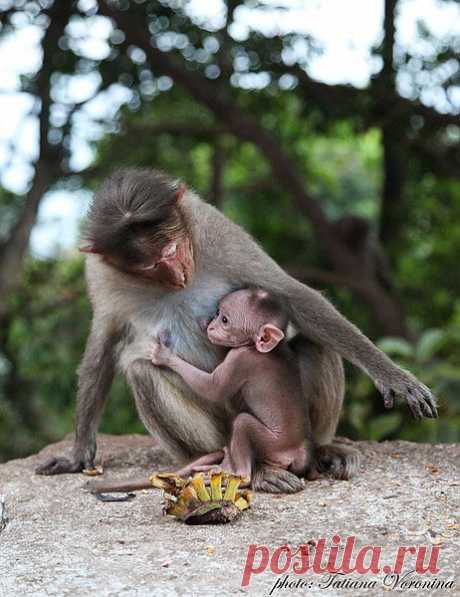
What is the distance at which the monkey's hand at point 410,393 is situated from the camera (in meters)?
5.22

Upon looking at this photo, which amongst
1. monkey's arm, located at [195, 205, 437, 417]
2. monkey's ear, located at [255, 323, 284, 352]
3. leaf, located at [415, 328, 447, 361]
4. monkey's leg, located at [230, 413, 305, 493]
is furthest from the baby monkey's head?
leaf, located at [415, 328, 447, 361]

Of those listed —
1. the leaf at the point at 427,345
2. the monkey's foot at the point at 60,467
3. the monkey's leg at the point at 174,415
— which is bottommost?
the monkey's foot at the point at 60,467

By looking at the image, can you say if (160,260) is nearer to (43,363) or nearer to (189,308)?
(189,308)

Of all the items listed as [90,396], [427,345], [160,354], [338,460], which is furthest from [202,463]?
[427,345]

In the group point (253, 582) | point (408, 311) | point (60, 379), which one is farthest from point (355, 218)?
point (253, 582)

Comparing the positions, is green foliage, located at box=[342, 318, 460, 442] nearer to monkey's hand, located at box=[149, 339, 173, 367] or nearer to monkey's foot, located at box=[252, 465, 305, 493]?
monkey's foot, located at box=[252, 465, 305, 493]

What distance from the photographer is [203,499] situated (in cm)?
451

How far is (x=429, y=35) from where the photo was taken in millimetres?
8352

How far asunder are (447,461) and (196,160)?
22.1 feet

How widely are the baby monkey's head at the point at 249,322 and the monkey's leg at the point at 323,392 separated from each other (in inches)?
15.3

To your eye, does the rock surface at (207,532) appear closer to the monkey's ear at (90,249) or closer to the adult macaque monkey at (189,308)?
the adult macaque monkey at (189,308)

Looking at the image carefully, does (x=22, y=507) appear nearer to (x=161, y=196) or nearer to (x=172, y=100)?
(x=161, y=196)

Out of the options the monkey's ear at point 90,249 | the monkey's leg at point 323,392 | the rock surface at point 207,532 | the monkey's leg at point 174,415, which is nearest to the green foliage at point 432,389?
the rock surface at point 207,532

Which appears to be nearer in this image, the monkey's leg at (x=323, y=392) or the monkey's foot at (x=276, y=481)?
the monkey's foot at (x=276, y=481)
